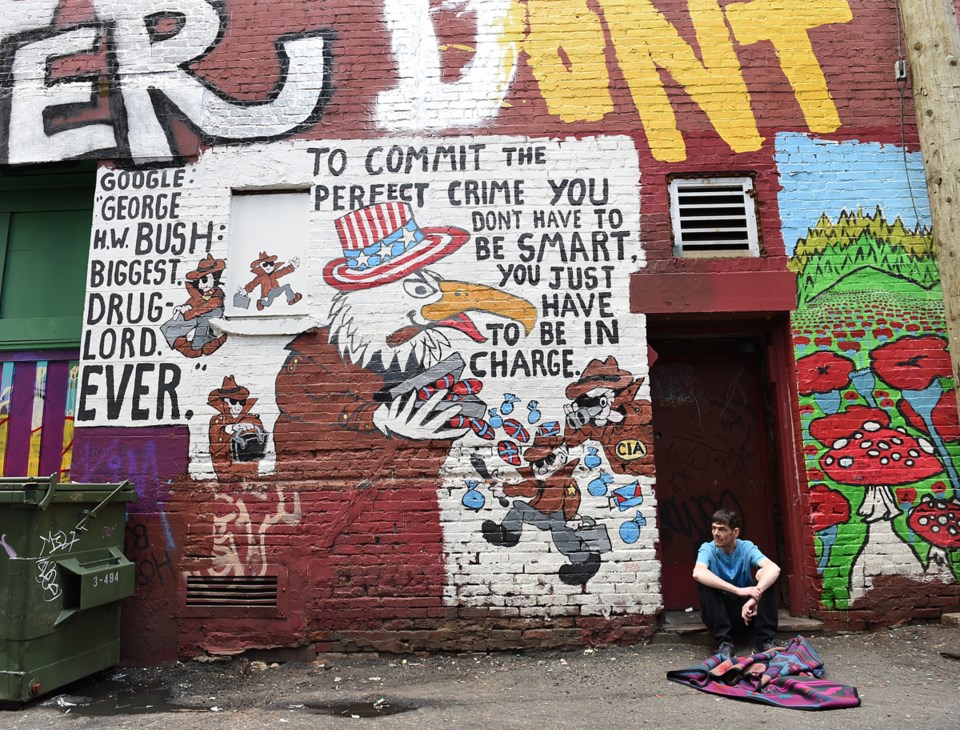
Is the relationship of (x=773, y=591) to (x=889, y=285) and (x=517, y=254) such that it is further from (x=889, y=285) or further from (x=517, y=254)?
(x=517, y=254)

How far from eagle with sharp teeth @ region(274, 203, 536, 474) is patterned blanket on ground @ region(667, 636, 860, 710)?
237 centimetres

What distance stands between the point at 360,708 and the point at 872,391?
4450 mm

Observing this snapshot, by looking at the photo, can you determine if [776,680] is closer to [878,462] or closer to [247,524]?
[878,462]

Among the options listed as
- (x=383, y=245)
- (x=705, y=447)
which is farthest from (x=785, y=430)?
(x=383, y=245)

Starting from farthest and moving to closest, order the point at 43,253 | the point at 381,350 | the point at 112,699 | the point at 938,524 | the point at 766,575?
the point at 43,253 → the point at 381,350 → the point at 938,524 → the point at 766,575 → the point at 112,699

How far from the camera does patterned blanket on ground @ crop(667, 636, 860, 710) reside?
399cm

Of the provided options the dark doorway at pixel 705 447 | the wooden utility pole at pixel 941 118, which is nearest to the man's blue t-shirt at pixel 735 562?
the dark doorway at pixel 705 447

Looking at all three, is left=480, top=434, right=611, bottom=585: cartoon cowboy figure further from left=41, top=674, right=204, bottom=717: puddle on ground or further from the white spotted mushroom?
left=41, top=674, right=204, bottom=717: puddle on ground

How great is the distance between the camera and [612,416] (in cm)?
551

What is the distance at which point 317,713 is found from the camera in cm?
417

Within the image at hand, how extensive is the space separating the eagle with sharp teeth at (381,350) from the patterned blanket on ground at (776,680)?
237 cm

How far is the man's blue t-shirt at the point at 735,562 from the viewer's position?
485 cm

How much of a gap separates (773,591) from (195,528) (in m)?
4.30

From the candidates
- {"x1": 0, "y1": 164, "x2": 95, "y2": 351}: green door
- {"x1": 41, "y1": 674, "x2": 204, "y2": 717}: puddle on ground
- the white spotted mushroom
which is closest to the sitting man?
the white spotted mushroom
